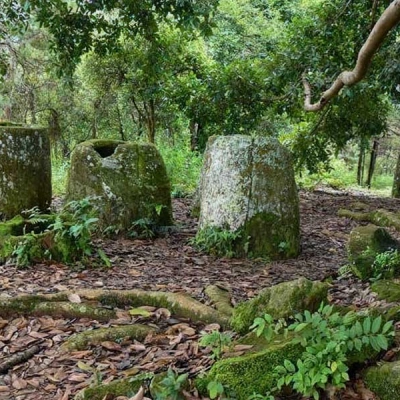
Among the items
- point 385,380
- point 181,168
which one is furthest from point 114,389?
point 181,168

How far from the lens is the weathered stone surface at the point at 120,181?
620cm

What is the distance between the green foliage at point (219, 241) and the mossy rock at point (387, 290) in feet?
6.22

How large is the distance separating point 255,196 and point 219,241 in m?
0.65

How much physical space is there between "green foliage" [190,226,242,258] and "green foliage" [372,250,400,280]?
1.62 m

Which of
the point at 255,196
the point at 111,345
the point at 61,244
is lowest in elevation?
the point at 111,345

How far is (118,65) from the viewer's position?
13609 millimetres

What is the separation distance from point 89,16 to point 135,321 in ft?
14.3

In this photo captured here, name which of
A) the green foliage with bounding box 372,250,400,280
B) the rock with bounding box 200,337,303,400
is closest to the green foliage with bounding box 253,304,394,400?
the rock with bounding box 200,337,303,400

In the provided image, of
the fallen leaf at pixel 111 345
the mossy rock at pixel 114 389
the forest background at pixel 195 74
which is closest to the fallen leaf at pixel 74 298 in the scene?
the fallen leaf at pixel 111 345

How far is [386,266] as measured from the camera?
4457 millimetres

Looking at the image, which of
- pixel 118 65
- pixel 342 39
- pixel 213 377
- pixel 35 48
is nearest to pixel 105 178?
pixel 213 377

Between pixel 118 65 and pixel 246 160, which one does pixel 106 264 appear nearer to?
pixel 246 160

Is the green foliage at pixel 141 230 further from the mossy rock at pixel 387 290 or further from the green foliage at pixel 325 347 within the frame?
the green foliage at pixel 325 347

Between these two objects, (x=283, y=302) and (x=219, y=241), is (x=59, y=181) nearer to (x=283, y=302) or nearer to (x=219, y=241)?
(x=219, y=241)
